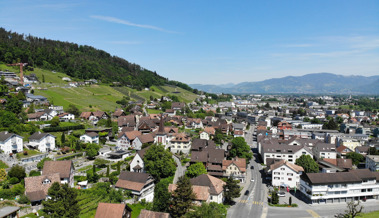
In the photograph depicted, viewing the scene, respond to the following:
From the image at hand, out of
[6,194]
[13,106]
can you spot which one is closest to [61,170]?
[6,194]

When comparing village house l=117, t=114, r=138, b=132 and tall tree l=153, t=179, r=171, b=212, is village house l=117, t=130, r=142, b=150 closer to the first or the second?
village house l=117, t=114, r=138, b=132

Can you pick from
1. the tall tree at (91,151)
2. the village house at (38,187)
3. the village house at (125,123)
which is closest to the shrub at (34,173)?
the village house at (38,187)

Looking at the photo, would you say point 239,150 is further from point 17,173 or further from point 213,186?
point 17,173

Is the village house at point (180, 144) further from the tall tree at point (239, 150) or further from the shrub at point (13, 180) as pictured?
the shrub at point (13, 180)

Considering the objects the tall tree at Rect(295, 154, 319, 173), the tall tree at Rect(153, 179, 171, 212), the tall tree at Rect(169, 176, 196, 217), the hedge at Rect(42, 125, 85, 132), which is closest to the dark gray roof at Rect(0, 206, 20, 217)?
the tall tree at Rect(153, 179, 171, 212)

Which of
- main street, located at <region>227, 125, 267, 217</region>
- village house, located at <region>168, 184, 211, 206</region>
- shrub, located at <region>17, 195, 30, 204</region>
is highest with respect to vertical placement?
shrub, located at <region>17, 195, 30, 204</region>

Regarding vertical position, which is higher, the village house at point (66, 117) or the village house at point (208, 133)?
the village house at point (66, 117)
